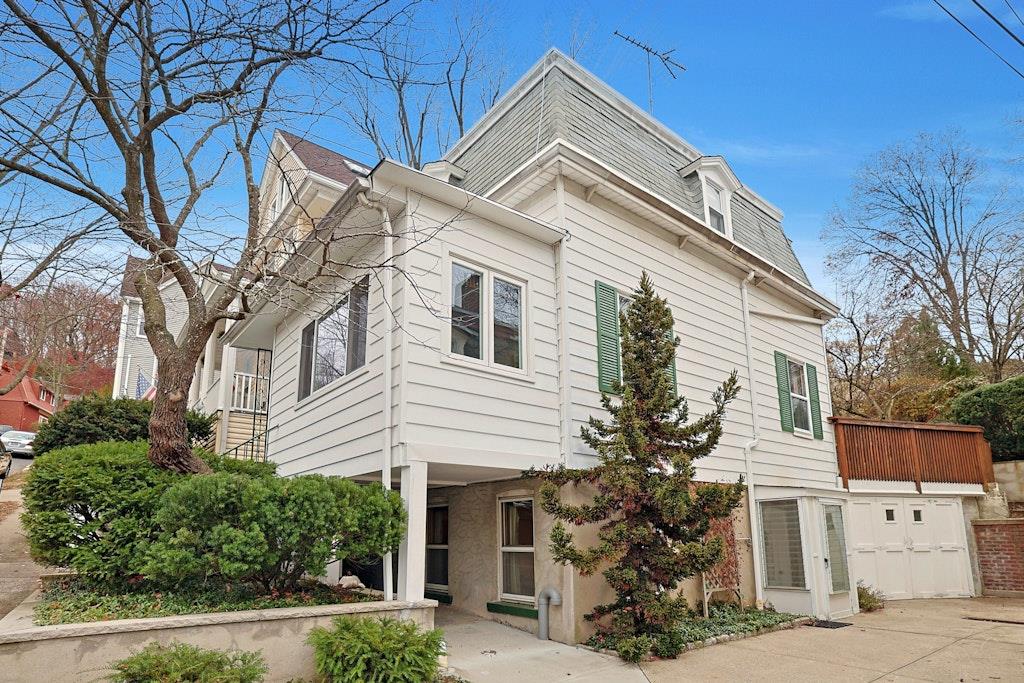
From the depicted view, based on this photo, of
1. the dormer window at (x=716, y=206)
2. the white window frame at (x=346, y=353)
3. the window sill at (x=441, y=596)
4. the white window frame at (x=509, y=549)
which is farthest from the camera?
the dormer window at (x=716, y=206)

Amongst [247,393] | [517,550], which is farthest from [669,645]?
[247,393]

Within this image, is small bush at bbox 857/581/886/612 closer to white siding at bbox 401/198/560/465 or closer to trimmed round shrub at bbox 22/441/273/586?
white siding at bbox 401/198/560/465

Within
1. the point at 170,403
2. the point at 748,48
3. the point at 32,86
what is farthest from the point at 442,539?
the point at 748,48

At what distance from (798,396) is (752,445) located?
7.92 feet

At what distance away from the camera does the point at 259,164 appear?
26.5 ft

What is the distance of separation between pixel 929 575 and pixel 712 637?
279 inches

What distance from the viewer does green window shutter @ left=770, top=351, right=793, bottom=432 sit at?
38.3ft

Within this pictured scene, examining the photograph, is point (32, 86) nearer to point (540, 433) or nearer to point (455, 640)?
point (540, 433)

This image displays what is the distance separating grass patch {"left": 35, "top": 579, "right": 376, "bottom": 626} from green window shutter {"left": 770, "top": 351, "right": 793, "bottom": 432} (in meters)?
8.36

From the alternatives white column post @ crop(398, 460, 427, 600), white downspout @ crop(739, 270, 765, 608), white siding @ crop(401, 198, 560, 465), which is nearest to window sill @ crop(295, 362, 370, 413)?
white siding @ crop(401, 198, 560, 465)

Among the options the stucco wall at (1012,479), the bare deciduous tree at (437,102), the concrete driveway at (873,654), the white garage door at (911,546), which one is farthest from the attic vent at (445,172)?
the stucco wall at (1012,479)

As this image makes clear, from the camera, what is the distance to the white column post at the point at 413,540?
6285mm

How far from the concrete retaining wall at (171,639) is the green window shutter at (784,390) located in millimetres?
8000

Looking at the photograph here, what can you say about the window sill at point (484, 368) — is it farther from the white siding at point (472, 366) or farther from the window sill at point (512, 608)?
the window sill at point (512, 608)
